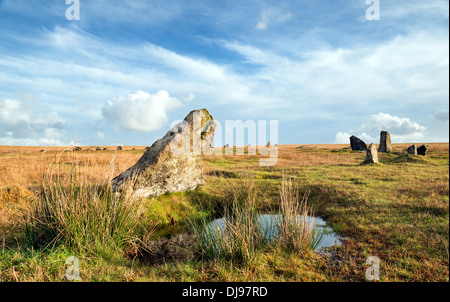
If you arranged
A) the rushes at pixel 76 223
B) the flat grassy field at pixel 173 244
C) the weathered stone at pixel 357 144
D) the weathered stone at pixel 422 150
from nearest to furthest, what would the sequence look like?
the flat grassy field at pixel 173 244 → the rushes at pixel 76 223 → the weathered stone at pixel 422 150 → the weathered stone at pixel 357 144

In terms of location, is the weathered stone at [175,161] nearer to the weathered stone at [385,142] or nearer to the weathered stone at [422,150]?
the weathered stone at [422,150]

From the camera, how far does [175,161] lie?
9125 mm

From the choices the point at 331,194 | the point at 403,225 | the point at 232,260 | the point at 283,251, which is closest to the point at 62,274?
Result: the point at 232,260

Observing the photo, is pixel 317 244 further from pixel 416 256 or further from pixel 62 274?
pixel 62 274

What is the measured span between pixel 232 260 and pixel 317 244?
2.16 m

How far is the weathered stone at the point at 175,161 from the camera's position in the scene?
8641 millimetres

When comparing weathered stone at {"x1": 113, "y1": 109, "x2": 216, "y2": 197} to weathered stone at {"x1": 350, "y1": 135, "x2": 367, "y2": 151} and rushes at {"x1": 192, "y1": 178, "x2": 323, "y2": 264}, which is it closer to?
rushes at {"x1": 192, "y1": 178, "x2": 323, "y2": 264}

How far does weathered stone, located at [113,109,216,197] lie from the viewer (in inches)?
340

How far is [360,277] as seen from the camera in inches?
181

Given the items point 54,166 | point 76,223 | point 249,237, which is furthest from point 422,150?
point 54,166

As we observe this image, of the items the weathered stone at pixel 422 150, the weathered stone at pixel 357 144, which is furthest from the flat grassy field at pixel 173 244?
the weathered stone at pixel 357 144

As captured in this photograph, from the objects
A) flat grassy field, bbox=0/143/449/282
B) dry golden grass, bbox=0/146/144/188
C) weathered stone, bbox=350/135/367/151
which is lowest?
flat grassy field, bbox=0/143/449/282

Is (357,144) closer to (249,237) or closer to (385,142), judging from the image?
(385,142)

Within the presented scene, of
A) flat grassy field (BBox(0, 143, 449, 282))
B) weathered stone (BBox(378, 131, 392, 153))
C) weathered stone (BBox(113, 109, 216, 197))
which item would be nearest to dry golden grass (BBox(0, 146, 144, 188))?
flat grassy field (BBox(0, 143, 449, 282))
